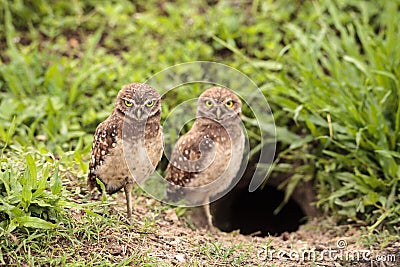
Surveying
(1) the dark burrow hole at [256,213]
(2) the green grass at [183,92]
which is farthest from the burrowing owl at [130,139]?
(1) the dark burrow hole at [256,213]

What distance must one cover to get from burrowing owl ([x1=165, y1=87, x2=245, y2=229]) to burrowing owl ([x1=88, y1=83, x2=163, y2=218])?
568 millimetres

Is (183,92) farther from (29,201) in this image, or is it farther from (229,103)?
(29,201)

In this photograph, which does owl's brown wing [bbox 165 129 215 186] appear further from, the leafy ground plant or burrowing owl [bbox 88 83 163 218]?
the leafy ground plant

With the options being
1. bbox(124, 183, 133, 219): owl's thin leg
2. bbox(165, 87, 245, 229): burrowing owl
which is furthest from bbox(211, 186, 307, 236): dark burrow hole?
bbox(124, 183, 133, 219): owl's thin leg

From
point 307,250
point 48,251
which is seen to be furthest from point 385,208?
point 48,251

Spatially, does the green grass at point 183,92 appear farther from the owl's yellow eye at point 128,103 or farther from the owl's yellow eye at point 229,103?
the owl's yellow eye at point 229,103

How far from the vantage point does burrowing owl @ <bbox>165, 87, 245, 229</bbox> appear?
455 centimetres

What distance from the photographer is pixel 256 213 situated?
591 cm

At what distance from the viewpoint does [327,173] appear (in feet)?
17.2

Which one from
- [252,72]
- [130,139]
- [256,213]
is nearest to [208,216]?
[256,213]

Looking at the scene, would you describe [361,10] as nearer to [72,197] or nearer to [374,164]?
[374,164]

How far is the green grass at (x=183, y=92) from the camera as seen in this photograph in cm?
386

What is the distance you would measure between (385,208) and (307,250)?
2.59 feet

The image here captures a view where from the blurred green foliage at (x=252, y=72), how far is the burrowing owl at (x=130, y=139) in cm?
59
